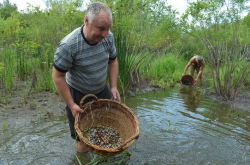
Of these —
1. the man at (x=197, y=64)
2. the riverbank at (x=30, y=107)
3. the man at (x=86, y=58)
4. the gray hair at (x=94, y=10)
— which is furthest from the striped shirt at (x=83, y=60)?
the man at (x=197, y=64)

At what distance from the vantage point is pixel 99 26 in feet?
8.14

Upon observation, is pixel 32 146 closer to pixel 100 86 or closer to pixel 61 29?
pixel 100 86

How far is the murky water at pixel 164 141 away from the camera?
3445 mm

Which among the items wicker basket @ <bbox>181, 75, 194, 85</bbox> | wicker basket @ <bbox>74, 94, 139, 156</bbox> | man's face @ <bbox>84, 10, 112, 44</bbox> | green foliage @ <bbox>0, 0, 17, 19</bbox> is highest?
green foliage @ <bbox>0, 0, 17, 19</bbox>

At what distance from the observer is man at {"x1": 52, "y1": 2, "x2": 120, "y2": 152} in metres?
2.50

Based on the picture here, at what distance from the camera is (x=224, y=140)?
421 cm

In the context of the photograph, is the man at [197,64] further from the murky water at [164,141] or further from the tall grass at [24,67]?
the tall grass at [24,67]

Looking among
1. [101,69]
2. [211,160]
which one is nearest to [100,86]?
[101,69]

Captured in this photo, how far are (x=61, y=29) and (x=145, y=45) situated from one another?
271 cm

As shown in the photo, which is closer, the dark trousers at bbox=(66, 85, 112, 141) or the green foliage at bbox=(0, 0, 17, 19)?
the dark trousers at bbox=(66, 85, 112, 141)

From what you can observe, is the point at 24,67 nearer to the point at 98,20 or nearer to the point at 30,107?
the point at 30,107

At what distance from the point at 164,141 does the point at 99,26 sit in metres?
2.38

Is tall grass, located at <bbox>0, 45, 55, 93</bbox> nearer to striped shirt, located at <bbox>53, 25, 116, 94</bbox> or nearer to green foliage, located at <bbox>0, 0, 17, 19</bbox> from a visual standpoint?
striped shirt, located at <bbox>53, 25, 116, 94</bbox>

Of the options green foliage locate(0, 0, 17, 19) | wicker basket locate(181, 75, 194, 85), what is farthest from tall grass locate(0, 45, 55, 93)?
green foliage locate(0, 0, 17, 19)
